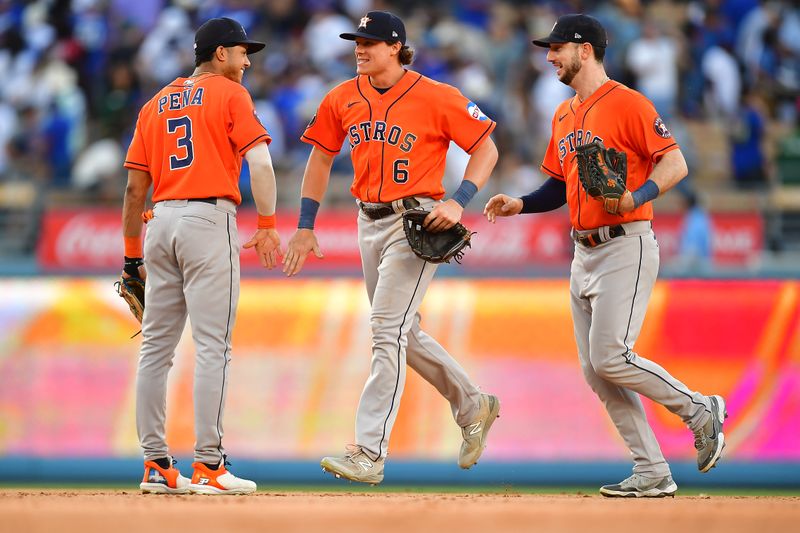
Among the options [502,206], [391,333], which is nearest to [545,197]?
[502,206]

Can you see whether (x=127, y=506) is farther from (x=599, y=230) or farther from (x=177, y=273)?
(x=599, y=230)

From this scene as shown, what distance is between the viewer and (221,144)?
18.3 feet

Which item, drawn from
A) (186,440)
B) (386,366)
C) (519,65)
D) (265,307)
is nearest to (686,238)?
(519,65)

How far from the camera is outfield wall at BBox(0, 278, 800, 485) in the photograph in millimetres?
8133

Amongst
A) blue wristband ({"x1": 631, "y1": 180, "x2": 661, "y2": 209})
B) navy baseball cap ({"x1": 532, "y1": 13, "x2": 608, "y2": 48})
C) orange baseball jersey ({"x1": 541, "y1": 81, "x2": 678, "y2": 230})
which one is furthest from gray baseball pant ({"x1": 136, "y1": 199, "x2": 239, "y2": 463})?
blue wristband ({"x1": 631, "y1": 180, "x2": 661, "y2": 209})

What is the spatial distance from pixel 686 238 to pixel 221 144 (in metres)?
6.48

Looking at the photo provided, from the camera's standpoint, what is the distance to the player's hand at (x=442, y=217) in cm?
552

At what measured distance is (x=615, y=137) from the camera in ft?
18.4

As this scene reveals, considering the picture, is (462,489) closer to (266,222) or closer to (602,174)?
(266,222)

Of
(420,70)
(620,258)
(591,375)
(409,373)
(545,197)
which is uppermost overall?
(420,70)

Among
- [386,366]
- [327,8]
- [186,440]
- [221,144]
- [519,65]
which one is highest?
[327,8]

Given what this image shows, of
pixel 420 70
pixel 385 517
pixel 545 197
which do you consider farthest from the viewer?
pixel 420 70

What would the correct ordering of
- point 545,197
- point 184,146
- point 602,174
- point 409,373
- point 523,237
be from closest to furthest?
point 602,174 < point 184,146 < point 545,197 < point 409,373 < point 523,237

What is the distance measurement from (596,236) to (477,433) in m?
1.16
